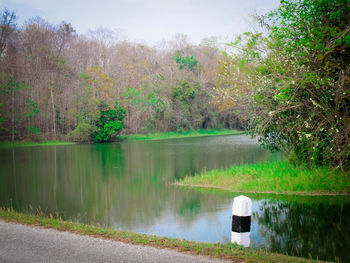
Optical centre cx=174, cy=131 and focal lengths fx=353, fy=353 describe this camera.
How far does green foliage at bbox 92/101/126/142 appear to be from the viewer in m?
44.0

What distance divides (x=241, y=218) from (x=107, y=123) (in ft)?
131

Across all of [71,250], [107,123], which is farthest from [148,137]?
[71,250]

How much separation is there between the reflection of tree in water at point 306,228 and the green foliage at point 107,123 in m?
34.4

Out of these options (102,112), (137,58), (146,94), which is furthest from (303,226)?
(137,58)

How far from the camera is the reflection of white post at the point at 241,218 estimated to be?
543cm

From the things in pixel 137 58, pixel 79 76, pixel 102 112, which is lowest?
pixel 102 112

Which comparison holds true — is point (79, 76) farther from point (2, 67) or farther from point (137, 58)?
point (137, 58)

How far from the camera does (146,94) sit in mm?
53562

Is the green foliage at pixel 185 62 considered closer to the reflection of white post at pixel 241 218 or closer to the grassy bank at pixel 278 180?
the grassy bank at pixel 278 180

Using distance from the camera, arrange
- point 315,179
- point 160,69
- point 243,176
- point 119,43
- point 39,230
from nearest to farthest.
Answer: point 39,230
point 315,179
point 243,176
point 160,69
point 119,43

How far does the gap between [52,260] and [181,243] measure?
7.15 feet

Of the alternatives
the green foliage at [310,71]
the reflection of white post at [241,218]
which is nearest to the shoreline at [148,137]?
the green foliage at [310,71]

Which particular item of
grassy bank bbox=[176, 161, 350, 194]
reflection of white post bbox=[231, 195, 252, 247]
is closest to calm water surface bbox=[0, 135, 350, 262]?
grassy bank bbox=[176, 161, 350, 194]

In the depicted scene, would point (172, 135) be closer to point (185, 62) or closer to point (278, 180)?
point (185, 62)
